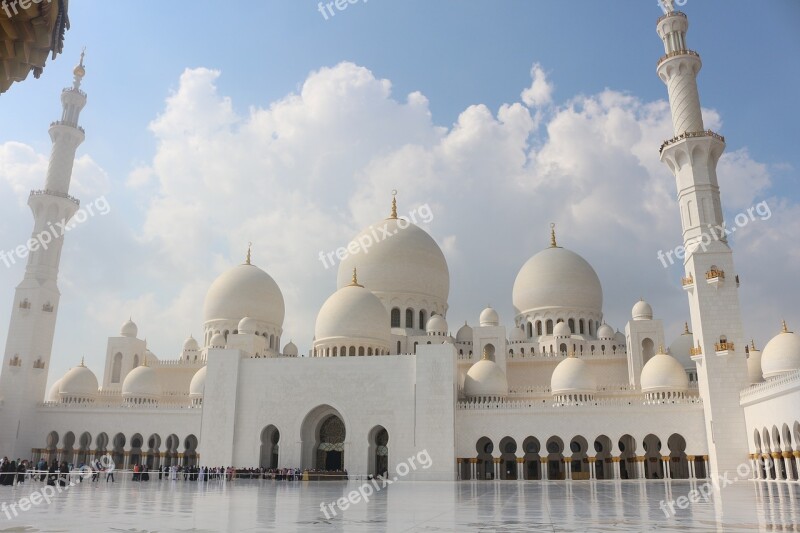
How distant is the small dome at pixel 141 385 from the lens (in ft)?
97.1

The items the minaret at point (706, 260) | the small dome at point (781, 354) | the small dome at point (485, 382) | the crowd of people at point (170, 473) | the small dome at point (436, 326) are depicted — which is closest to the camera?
the crowd of people at point (170, 473)

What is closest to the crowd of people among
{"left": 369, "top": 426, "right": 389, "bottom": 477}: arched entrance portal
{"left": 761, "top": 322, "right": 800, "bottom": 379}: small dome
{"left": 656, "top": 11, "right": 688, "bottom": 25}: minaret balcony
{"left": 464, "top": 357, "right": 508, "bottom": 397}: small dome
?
{"left": 369, "top": 426, "right": 389, "bottom": 477}: arched entrance portal

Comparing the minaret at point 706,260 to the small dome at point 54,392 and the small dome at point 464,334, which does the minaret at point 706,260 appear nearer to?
the small dome at point 464,334

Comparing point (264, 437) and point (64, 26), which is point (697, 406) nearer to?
point (264, 437)

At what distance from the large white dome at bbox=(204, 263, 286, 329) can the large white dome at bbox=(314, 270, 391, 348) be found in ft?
18.4

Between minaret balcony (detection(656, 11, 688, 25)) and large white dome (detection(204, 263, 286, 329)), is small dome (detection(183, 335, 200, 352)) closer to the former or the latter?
large white dome (detection(204, 263, 286, 329))

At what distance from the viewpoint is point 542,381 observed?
28969 millimetres

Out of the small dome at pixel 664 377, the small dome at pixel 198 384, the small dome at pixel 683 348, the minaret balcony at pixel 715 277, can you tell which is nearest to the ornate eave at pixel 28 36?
the minaret balcony at pixel 715 277

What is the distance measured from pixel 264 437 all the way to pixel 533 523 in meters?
20.9

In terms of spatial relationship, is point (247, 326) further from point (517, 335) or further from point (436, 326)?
point (517, 335)

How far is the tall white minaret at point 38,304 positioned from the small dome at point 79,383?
1.14 m

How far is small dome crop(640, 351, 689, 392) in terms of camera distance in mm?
24250

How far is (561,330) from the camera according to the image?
2991 centimetres

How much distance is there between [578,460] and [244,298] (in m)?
17.4
